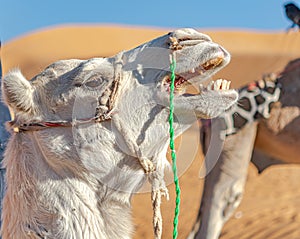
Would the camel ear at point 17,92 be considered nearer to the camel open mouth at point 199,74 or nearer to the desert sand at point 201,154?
the desert sand at point 201,154

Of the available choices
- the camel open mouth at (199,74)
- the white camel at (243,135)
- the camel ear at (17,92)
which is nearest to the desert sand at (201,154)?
the camel ear at (17,92)

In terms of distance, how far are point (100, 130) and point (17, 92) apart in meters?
0.32

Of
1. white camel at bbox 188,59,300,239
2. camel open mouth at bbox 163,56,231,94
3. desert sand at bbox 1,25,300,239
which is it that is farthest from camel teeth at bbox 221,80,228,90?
white camel at bbox 188,59,300,239

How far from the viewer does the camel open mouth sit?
240 cm

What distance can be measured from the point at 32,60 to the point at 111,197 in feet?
94.2

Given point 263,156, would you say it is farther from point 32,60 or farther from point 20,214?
point 32,60

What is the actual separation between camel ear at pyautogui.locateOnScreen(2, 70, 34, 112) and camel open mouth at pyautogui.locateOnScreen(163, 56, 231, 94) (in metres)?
0.50

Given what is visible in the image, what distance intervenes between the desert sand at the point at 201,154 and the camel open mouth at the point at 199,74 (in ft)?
1.05

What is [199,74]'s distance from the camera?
244 cm

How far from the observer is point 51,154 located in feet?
8.03

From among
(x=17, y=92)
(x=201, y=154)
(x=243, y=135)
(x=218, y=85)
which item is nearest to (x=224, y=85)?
(x=218, y=85)

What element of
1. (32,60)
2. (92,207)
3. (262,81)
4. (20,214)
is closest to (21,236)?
(20,214)

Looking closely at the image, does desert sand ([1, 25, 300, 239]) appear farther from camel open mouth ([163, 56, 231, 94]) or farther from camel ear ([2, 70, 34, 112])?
camel open mouth ([163, 56, 231, 94])

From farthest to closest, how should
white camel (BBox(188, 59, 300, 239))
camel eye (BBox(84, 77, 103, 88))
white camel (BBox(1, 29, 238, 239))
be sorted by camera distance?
white camel (BBox(188, 59, 300, 239)) → camel eye (BBox(84, 77, 103, 88)) → white camel (BBox(1, 29, 238, 239))
